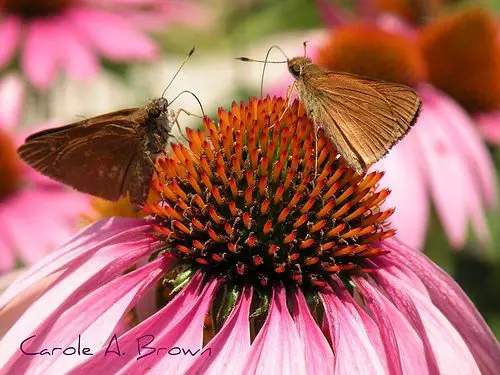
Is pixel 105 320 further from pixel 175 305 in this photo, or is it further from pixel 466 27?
pixel 466 27

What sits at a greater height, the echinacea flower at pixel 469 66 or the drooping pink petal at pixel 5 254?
the echinacea flower at pixel 469 66

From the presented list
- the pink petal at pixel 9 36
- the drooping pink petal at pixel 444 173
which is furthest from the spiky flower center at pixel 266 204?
the pink petal at pixel 9 36

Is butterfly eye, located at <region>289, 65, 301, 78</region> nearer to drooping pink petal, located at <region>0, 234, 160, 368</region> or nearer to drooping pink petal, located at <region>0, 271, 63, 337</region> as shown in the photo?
drooping pink petal, located at <region>0, 234, 160, 368</region>

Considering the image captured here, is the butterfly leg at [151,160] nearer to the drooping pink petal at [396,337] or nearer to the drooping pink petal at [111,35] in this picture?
the drooping pink petal at [396,337]

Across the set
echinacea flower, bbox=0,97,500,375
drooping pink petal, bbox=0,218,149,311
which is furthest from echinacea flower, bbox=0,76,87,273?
echinacea flower, bbox=0,97,500,375

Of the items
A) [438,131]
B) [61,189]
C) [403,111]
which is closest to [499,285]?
[438,131]

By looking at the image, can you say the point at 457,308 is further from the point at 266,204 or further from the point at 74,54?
the point at 74,54

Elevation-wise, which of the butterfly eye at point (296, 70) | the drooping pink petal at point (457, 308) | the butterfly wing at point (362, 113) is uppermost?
the butterfly eye at point (296, 70)
